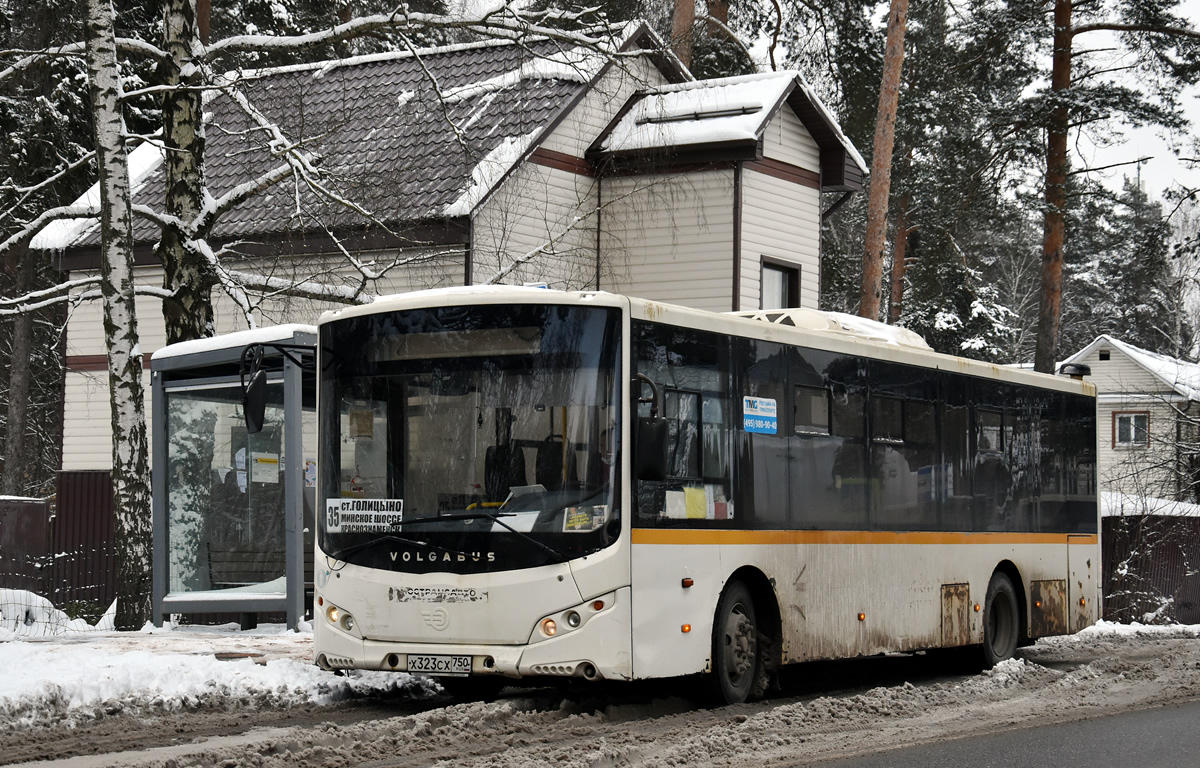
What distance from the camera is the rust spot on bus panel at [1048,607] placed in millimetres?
15766

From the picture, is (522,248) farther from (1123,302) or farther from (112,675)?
(1123,302)

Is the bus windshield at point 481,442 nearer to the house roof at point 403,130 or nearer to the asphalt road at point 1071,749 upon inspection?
the asphalt road at point 1071,749

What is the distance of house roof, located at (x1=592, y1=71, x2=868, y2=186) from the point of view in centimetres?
2494

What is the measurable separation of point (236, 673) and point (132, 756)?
2697 millimetres

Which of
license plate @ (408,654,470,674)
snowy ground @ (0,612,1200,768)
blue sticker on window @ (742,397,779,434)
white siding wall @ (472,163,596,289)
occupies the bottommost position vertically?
snowy ground @ (0,612,1200,768)

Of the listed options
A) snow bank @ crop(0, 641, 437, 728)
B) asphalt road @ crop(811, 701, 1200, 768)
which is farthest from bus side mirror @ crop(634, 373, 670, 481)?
snow bank @ crop(0, 641, 437, 728)

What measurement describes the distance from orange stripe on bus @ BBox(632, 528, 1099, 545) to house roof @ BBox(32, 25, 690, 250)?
9107 millimetres

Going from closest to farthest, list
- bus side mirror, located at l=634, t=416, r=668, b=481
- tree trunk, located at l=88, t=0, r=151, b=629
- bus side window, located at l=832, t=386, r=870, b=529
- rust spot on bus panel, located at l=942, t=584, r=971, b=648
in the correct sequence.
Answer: bus side mirror, located at l=634, t=416, r=668, b=481
bus side window, located at l=832, t=386, r=870, b=529
rust spot on bus panel, located at l=942, t=584, r=971, b=648
tree trunk, located at l=88, t=0, r=151, b=629

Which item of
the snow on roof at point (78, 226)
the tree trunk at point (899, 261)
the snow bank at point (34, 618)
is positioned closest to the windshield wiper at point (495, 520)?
the snow bank at point (34, 618)

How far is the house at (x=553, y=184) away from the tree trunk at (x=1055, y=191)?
439 cm

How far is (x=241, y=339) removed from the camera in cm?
1462

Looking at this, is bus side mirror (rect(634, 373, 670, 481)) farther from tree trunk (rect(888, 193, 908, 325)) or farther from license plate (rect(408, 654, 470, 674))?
tree trunk (rect(888, 193, 908, 325))

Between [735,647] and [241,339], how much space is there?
239 inches

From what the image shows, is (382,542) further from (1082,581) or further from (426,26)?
(1082,581)
